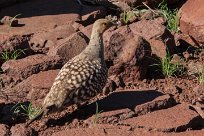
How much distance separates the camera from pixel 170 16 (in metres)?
7.73

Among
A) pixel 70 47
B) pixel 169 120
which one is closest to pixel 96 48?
pixel 70 47

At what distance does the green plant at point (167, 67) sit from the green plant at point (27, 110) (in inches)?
60.0

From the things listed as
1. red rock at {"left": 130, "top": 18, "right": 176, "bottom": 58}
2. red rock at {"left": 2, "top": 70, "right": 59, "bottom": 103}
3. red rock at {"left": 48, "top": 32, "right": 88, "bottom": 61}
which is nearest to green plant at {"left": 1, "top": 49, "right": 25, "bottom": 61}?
red rock at {"left": 48, "top": 32, "right": 88, "bottom": 61}

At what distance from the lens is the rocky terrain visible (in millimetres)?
5340

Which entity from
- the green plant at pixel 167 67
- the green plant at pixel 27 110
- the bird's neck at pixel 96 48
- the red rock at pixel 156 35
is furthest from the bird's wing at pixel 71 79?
the red rock at pixel 156 35

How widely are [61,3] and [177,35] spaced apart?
1.64 metres

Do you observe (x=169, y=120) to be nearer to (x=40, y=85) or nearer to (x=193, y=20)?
(x=40, y=85)

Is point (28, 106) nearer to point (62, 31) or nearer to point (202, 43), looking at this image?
point (62, 31)

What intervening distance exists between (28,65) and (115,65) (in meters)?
0.85

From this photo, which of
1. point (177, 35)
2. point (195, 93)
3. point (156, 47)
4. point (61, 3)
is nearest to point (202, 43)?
point (177, 35)

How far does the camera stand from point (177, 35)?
744 centimetres

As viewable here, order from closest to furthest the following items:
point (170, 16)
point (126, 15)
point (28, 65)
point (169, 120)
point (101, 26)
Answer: point (169, 120), point (101, 26), point (28, 65), point (126, 15), point (170, 16)

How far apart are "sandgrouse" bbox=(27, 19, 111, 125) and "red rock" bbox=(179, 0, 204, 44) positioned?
1.98 m

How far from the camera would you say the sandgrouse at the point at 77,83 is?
5.14 meters
